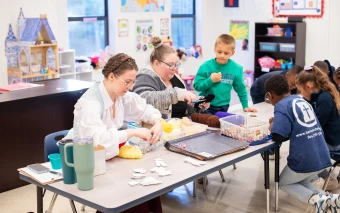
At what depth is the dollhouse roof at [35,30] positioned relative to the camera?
5.64 metres

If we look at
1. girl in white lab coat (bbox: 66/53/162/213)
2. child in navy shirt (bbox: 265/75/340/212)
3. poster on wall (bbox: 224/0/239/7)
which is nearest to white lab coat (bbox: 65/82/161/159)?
girl in white lab coat (bbox: 66/53/162/213)

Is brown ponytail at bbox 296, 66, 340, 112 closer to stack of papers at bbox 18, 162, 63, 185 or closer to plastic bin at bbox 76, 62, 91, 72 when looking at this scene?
stack of papers at bbox 18, 162, 63, 185

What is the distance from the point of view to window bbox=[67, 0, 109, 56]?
22.8ft

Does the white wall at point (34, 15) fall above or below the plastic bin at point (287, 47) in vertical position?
above

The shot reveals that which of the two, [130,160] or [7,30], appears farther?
[7,30]

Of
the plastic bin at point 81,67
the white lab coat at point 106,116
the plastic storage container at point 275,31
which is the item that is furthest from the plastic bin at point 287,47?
the white lab coat at point 106,116

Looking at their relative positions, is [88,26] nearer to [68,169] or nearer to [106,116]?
[106,116]

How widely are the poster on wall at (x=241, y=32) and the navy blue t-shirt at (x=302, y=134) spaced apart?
4.86 m

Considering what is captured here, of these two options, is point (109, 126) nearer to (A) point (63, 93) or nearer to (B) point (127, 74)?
(B) point (127, 74)

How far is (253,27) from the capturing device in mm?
8047

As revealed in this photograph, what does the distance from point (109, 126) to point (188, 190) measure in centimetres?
144

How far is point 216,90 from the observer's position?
14.5ft

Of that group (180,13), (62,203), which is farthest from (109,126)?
(180,13)

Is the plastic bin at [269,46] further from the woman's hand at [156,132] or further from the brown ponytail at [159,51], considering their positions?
the woman's hand at [156,132]
